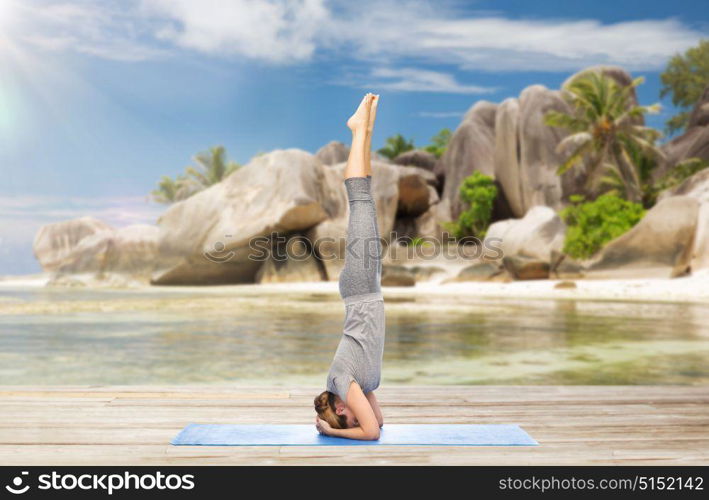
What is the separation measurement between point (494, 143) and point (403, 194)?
6057mm

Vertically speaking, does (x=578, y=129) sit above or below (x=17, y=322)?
above

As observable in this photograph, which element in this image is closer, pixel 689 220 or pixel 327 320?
pixel 327 320

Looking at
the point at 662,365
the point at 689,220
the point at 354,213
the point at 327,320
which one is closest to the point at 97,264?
the point at 327,320

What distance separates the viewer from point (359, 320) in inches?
123

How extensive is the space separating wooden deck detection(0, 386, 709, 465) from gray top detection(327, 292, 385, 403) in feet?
0.95

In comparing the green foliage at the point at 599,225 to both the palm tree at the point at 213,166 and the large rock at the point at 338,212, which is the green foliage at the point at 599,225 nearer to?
the large rock at the point at 338,212

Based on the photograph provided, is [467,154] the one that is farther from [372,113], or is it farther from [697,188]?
[372,113]

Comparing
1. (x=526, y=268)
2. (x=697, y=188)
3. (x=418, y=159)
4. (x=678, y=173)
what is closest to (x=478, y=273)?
(x=526, y=268)

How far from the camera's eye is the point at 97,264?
27641 millimetres

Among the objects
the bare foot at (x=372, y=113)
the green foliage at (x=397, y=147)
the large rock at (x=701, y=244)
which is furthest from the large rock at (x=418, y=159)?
the bare foot at (x=372, y=113)
